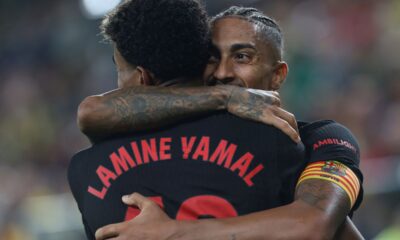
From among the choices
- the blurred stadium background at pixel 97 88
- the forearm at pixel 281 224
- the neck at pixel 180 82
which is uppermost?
the neck at pixel 180 82

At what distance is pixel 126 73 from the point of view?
266 cm

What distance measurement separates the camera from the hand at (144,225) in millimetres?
2426

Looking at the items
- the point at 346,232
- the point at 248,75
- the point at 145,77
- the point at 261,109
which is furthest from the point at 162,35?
the point at 346,232

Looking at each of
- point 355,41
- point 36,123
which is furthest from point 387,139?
point 36,123

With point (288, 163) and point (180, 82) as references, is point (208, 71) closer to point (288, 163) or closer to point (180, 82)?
point (180, 82)

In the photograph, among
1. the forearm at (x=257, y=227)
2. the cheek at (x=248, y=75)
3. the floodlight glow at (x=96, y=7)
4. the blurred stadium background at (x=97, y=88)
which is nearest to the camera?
the forearm at (x=257, y=227)

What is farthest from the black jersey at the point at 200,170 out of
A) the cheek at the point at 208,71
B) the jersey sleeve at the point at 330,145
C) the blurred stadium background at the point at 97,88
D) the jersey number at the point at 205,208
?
the blurred stadium background at the point at 97,88

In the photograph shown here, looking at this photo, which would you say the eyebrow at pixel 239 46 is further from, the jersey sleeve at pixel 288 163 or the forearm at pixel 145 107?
the jersey sleeve at pixel 288 163

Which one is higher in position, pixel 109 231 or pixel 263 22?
pixel 263 22

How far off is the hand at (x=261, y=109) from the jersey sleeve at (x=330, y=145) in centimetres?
14

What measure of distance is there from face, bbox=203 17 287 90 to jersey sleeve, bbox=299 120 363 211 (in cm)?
28

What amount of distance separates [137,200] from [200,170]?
20 cm

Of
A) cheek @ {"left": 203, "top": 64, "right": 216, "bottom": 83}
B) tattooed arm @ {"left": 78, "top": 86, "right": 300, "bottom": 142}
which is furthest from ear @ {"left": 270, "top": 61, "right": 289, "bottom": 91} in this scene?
tattooed arm @ {"left": 78, "top": 86, "right": 300, "bottom": 142}

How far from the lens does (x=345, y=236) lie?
2631mm
